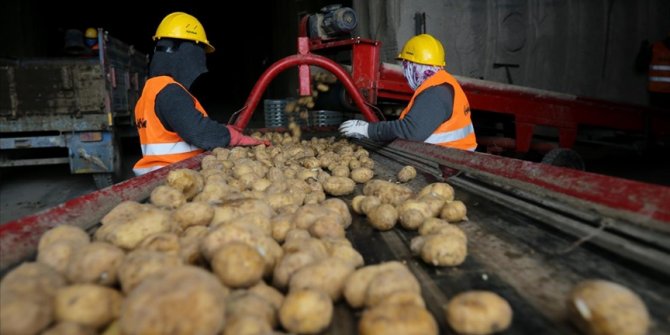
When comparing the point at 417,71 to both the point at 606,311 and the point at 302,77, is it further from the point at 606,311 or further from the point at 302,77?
the point at 606,311

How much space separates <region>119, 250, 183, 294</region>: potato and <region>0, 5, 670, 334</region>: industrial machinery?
0.38 m

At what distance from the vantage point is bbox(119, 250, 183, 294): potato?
102 centimetres

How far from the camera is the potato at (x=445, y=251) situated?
1.31m

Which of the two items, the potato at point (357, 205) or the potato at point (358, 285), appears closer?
the potato at point (358, 285)

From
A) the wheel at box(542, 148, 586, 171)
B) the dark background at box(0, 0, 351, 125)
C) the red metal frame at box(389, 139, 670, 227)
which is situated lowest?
the wheel at box(542, 148, 586, 171)

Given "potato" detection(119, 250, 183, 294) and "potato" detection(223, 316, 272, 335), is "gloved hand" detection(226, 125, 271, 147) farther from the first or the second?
"potato" detection(223, 316, 272, 335)

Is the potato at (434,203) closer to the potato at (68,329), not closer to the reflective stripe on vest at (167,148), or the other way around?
the potato at (68,329)

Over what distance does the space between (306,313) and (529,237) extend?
845 millimetres

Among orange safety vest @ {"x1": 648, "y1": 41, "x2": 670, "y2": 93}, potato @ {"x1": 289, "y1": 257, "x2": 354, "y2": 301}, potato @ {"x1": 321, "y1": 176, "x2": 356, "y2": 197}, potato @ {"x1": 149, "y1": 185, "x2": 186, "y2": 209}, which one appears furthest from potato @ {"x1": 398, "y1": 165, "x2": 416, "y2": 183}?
orange safety vest @ {"x1": 648, "y1": 41, "x2": 670, "y2": 93}

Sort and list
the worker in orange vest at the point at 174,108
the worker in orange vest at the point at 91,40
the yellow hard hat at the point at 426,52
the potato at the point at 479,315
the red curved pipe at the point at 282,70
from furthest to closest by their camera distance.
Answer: the worker in orange vest at the point at 91,40 < the red curved pipe at the point at 282,70 < the yellow hard hat at the point at 426,52 < the worker in orange vest at the point at 174,108 < the potato at the point at 479,315

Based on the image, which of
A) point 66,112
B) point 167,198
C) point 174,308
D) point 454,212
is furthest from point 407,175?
point 66,112

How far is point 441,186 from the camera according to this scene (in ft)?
6.35

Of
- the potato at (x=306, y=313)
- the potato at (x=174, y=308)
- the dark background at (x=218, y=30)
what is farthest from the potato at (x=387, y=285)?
the dark background at (x=218, y=30)

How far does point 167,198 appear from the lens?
5.78ft
